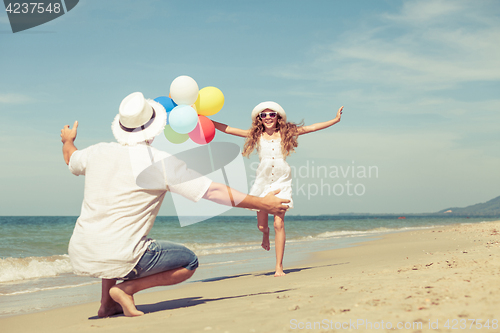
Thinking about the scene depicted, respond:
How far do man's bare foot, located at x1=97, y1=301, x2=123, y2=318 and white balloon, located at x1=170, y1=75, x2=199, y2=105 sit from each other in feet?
7.22

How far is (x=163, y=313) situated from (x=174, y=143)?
1.59m

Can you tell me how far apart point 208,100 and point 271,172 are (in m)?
1.23

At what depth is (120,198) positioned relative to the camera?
2652 mm

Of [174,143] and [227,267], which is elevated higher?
[174,143]

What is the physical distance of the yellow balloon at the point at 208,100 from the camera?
4.62 m

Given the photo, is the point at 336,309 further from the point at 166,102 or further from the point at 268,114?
the point at 268,114

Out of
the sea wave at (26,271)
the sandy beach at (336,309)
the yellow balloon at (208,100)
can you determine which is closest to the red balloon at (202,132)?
the yellow balloon at (208,100)

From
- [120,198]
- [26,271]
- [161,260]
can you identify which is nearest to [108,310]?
[161,260]

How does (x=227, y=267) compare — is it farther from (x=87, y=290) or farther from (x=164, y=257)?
(x=164, y=257)

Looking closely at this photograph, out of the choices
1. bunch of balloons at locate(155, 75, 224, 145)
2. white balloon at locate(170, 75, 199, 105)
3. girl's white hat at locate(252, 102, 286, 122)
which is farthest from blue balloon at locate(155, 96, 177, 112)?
girl's white hat at locate(252, 102, 286, 122)

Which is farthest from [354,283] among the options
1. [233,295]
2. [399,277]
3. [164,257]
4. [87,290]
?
[87,290]

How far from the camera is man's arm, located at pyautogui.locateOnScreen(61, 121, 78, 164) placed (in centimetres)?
→ 303

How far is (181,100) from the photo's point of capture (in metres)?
4.37

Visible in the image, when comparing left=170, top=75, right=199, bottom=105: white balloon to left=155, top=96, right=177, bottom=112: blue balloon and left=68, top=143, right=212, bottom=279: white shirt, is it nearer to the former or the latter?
left=155, top=96, right=177, bottom=112: blue balloon
